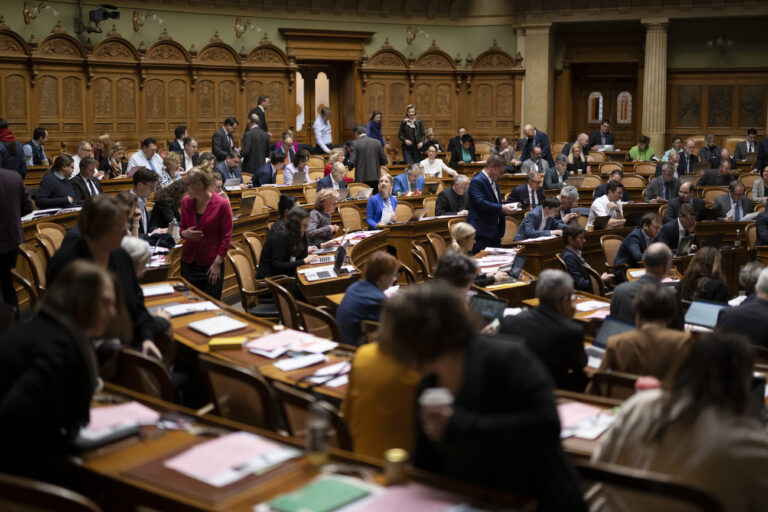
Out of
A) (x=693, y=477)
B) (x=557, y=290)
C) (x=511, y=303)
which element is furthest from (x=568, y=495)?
(x=511, y=303)

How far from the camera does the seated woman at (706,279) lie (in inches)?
266

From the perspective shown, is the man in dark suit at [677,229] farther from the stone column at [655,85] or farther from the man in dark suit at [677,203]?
the stone column at [655,85]

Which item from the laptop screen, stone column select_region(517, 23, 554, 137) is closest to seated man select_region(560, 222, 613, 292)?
the laptop screen

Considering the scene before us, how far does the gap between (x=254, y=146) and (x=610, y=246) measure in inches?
278

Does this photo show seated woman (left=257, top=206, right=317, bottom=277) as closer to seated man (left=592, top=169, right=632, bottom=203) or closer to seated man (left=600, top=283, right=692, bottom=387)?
seated man (left=600, top=283, right=692, bottom=387)

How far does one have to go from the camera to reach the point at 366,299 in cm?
555

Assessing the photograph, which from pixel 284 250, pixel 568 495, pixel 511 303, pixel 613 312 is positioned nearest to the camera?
pixel 568 495

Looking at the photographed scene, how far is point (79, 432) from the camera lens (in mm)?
3264

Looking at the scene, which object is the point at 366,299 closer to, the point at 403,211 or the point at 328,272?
the point at 328,272

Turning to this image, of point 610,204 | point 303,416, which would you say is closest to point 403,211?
point 610,204

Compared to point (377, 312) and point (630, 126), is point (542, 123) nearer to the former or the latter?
point (630, 126)

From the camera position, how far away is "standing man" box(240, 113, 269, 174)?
14.6 meters

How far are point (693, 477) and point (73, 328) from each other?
2175 millimetres

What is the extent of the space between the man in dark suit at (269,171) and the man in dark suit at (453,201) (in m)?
2.78
